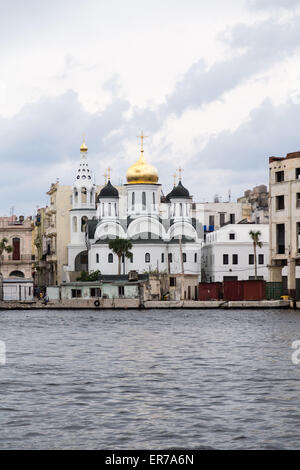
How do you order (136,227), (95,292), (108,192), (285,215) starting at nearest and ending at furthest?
(285,215)
(95,292)
(136,227)
(108,192)

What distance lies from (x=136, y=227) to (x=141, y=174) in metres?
7.62

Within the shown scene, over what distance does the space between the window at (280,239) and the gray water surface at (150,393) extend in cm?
4093

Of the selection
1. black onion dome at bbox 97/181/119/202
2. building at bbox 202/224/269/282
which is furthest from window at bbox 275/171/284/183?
black onion dome at bbox 97/181/119/202

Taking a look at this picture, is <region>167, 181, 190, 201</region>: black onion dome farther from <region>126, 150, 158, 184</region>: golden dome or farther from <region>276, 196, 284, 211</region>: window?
<region>276, 196, 284, 211</region>: window

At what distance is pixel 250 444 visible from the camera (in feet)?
72.7

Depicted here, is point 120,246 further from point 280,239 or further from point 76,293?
point 280,239

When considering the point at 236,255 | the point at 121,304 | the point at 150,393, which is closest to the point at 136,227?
the point at 236,255

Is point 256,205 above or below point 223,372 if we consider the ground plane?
above

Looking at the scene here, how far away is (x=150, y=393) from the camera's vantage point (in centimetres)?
2972

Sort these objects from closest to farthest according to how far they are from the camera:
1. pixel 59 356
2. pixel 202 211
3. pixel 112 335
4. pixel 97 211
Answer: pixel 59 356 → pixel 112 335 → pixel 97 211 → pixel 202 211

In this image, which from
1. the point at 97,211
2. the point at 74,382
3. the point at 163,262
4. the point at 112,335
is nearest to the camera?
the point at 74,382
